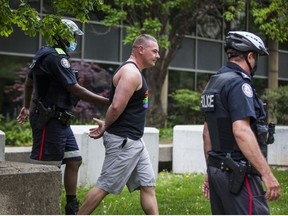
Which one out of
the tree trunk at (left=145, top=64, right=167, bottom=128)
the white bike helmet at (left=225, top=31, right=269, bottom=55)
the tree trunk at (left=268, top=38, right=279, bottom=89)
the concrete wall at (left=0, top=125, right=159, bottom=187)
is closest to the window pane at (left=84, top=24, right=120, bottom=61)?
the tree trunk at (left=145, top=64, right=167, bottom=128)

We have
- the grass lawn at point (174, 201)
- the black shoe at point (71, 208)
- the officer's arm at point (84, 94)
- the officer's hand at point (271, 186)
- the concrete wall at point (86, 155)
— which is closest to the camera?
the officer's hand at point (271, 186)

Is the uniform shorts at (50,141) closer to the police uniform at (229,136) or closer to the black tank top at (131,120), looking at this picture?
the black tank top at (131,120)

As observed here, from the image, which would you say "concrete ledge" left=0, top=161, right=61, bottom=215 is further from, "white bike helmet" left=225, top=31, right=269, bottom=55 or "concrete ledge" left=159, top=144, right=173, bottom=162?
"concrete ledge" left=159, top=144, right=173, bottom=162

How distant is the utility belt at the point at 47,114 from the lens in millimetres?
6375

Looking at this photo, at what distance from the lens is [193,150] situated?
1149cm

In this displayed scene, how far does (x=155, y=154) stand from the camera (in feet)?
34.1

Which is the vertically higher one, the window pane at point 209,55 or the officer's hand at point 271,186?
the window pane at point 209,55

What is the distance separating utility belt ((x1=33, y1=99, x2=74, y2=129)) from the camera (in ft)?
20.9

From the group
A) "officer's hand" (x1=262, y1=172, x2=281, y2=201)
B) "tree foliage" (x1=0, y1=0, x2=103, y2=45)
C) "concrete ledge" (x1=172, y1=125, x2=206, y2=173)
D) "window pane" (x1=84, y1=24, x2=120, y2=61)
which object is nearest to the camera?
"officer's hand" (x1=262, y1=172, x2=281, y2=201)

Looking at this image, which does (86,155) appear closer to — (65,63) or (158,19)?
(65,63)

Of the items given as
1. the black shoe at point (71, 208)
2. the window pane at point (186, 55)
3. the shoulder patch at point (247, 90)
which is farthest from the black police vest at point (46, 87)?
the window pane at point (186, 55)

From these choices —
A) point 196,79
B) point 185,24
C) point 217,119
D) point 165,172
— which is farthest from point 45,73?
point 196,79

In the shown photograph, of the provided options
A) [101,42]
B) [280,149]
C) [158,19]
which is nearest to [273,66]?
[101,42]

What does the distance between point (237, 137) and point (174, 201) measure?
4.19 metres
